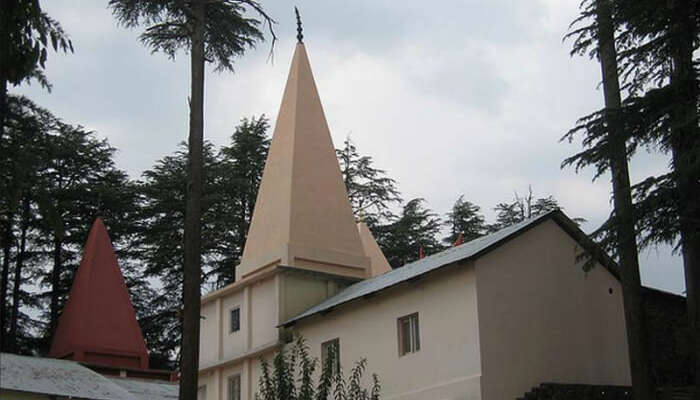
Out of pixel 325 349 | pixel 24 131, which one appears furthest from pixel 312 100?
pixel 24 131

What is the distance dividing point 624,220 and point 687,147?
5.70 feet

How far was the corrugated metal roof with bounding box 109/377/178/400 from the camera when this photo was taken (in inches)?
1255

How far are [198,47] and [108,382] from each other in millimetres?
14634

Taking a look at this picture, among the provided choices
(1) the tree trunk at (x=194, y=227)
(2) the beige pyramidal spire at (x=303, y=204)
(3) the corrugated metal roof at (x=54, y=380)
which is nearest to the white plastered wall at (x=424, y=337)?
(2) the beige pyramidal spire at (x=303, y=204)

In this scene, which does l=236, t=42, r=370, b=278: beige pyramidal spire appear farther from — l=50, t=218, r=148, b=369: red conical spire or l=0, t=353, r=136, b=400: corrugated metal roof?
l=50, t=218, r=148, b=369: red conical spire

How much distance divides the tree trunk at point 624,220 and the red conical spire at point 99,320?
20.9 m

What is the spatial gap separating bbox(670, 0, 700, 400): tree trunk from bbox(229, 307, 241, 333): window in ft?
43.0

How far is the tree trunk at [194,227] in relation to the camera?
17.0 meters

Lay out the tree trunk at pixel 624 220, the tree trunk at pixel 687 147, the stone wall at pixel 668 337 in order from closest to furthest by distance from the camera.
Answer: the tree trunk at pixel 687 147 → the tree trunk at pixel 624 220 → the stone wall at pixel 668 337

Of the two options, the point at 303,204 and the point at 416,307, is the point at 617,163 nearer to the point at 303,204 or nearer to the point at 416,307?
the point at 416,307

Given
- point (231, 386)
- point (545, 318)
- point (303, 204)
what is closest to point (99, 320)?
point (231, 386)

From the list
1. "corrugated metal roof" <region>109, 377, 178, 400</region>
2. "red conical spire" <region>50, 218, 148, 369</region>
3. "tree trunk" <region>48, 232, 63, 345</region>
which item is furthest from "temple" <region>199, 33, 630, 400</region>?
"tree trunk" <region>48, 232, 63, 345</region>

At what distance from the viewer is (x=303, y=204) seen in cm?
2927

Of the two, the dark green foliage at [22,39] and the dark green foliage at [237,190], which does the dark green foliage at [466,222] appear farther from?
the dark green foliage at [22,39]
